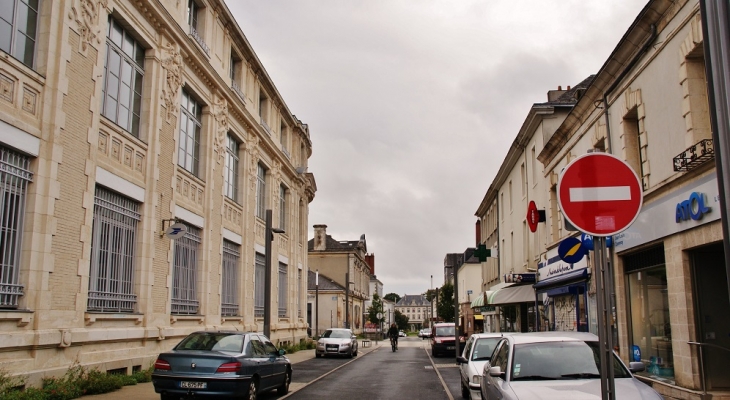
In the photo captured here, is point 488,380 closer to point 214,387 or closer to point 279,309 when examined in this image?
point 214,387

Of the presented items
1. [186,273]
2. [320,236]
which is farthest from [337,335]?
[320,236]

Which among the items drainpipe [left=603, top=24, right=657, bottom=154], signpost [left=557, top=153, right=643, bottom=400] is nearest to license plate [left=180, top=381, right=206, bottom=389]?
signpost [left=557, top=153, right=643, bottom=400]

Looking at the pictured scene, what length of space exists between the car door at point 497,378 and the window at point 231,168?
62.8ft

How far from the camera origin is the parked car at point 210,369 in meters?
11.7

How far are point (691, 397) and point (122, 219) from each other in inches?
543

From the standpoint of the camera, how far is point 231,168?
1077 inches

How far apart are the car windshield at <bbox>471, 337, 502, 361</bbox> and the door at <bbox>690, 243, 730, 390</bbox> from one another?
13.2 ft

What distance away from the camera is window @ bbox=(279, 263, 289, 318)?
37125 mm

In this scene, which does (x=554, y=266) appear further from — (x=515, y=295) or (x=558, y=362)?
(x=558, y=362)

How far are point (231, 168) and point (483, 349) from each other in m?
16.3

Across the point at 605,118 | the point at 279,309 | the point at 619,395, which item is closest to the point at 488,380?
the point at 619,395

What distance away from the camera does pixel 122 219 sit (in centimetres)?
1694

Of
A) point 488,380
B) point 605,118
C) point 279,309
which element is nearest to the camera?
point 488,380

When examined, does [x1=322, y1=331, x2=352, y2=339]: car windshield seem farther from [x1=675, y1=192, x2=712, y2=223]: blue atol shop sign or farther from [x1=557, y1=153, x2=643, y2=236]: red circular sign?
[x1=557, y1=153, x2=643, y2=236]: red circular sign
